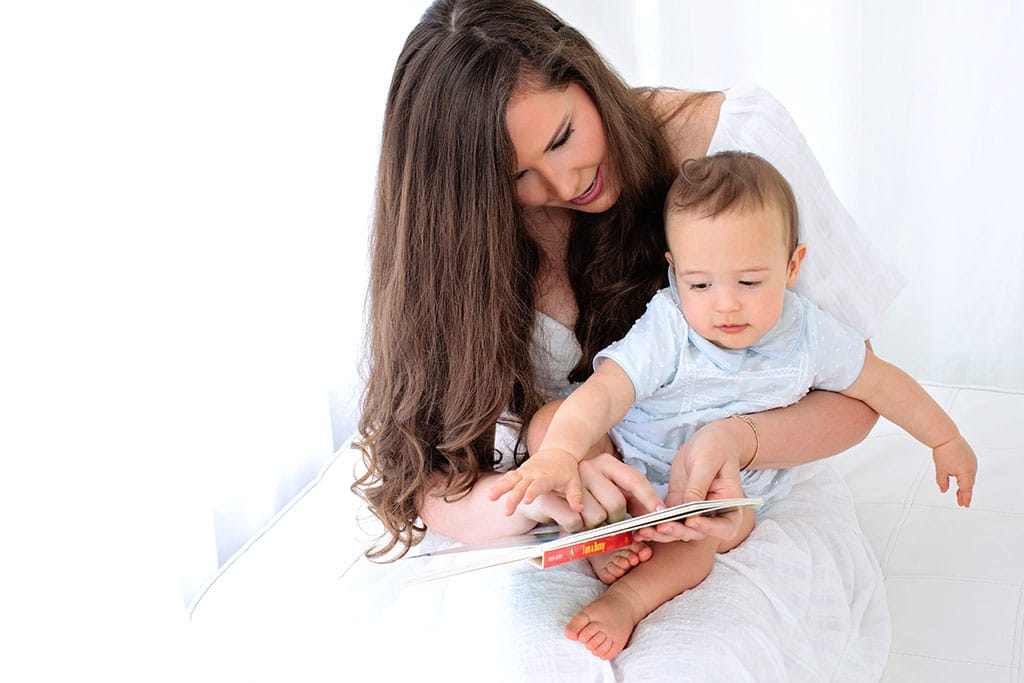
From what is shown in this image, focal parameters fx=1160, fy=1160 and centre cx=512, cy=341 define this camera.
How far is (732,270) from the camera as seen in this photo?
142 centimetres

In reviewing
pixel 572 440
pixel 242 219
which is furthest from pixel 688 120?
pixel 242 219

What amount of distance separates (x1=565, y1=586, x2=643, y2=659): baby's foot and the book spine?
0.26 ft

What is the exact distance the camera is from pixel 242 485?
2191 mm

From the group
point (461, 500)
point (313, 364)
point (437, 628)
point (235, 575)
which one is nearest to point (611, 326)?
point (461, 500)

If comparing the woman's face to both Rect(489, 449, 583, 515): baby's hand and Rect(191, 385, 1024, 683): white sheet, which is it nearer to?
Rect(489, 449, 583, 515): baby's hand

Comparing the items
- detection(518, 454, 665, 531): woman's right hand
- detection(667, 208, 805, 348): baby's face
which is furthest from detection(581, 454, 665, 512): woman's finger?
detection(667, 208, 805, 348): baby's face

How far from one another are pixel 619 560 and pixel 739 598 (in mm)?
147

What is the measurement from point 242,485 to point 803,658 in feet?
3.94

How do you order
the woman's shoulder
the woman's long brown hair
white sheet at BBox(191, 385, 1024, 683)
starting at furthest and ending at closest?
the woman's shoulder
the woman's long brown hair
white sheet at BBox(191, 385, 1024, 683)

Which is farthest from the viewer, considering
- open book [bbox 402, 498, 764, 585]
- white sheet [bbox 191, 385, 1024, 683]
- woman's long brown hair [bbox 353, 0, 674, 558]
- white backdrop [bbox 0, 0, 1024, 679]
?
white backdrop [bbox 0, 0, 1024, 679]

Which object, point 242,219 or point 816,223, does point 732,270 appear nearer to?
point 816,223

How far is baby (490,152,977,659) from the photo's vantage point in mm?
1375

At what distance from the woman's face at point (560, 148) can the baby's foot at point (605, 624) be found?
51 cm

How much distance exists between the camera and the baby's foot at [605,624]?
50.6 inches
